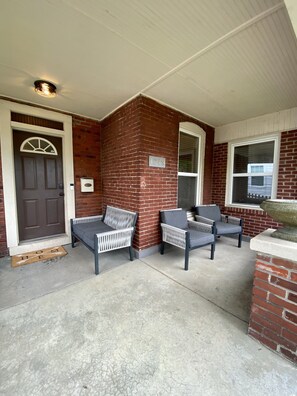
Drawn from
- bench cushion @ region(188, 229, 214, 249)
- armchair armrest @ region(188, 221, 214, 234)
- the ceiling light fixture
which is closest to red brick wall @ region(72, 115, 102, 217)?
the ceiling light fixture

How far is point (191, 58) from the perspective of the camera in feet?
6.27

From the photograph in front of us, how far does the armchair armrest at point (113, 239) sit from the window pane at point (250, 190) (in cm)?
276

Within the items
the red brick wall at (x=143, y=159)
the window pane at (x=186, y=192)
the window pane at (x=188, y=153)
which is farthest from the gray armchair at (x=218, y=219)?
the window pane at (x=188, y=153)

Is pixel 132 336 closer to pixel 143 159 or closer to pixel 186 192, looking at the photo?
pixel 143 159

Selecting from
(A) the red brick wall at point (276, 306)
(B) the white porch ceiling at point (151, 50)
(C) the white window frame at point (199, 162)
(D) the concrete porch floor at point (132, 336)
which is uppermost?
(B) the white porch ceiling at point (151, 50)

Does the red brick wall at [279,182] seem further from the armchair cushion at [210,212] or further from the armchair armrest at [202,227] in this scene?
the armchair armrest at [202,227]

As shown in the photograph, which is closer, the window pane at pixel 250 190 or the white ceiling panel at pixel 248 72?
the white ceiling panel at pixel 248 72

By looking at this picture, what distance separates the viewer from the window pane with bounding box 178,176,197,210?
373 cm

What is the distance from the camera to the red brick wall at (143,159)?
2.82 meters

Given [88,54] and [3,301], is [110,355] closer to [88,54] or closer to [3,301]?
[3,301]

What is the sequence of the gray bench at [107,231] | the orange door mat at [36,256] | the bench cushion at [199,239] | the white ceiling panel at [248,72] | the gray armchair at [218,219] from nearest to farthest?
the white ceiling panel at [248,72] < the gray bench at [107,231] < the bench cushion at [199,239] < the orange door mat at [36,256] < the gray armchair at [218,219]

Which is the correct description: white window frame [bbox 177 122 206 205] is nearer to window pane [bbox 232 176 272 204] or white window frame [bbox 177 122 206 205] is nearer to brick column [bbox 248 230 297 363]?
window pane [bbox 232 176 272 204]

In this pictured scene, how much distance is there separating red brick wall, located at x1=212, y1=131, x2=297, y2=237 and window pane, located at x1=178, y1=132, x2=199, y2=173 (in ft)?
2.29

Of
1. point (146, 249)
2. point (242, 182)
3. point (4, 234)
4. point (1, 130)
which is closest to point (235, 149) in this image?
point (242, 182)
